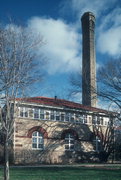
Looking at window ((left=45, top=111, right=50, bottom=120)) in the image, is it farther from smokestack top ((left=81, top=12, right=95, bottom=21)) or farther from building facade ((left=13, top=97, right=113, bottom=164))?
smokestack top ((left=81, top=12, right=95, bottom=21))

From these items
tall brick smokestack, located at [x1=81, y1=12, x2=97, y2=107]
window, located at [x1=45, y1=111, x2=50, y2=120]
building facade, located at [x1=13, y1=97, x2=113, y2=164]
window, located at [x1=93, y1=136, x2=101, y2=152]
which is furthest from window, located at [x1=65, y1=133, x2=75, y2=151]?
tall brick smokestack, located at [x1=81, y1=12, x2=97, y2=107]

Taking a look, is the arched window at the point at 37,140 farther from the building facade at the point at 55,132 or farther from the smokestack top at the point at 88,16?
the smokestack top at the point at 88,16

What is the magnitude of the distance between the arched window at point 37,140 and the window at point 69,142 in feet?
10.9

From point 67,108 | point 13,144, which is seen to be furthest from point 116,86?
point 13,144

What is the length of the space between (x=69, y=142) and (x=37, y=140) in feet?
14.5

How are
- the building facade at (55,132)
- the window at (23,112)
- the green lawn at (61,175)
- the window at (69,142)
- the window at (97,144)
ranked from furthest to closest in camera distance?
the window at (97,144) < the window at (69,142) < the window at (23,112) < the building facade at (55,132) < the green lawn at (61,175)

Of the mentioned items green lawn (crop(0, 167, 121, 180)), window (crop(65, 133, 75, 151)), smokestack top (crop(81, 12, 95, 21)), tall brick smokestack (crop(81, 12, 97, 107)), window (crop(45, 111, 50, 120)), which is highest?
smokestack top (crop(81, 12, 95, 21))

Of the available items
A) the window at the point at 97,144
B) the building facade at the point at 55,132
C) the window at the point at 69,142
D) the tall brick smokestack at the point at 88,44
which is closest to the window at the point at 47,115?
the building facade at the point at 55,132

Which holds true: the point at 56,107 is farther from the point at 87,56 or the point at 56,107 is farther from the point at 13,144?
the point at 87,56

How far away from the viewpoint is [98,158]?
105ft

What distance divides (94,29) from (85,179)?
121 feet

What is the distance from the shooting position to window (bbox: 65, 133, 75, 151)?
30297mm

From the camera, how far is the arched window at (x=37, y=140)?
27.8 m

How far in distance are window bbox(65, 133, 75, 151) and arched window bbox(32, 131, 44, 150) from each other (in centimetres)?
Result: 333
